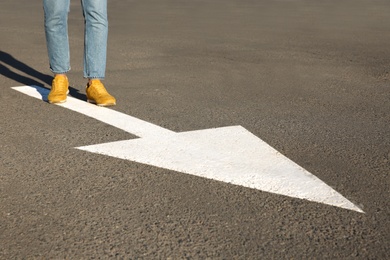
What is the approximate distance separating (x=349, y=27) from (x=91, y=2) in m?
6.15

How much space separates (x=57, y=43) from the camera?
17.0ft

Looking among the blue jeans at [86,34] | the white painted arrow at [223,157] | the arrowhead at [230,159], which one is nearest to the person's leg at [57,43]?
the blue jeans at [86,34]

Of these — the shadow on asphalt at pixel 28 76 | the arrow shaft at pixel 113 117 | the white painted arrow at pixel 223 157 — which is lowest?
the shadow on asphalt at pixel 28 76

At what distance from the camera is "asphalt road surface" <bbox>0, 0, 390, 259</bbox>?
2645mm

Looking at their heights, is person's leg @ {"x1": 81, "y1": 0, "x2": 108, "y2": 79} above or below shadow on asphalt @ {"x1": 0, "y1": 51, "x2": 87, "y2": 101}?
above

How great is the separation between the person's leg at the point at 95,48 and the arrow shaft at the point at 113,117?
8cm

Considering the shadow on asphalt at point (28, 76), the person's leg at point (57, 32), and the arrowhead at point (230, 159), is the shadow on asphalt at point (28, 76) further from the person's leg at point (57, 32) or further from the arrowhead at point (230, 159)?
the arrowhead at point (230, 159)

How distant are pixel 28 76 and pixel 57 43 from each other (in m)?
1.10

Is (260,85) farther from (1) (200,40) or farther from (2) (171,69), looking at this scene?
(1) (200,40)

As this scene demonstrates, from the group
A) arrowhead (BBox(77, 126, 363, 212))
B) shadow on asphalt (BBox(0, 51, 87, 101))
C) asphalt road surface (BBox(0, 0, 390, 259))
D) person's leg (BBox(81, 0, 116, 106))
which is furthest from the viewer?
shadow on asphalt (BBox(0, 51, 87, 101))

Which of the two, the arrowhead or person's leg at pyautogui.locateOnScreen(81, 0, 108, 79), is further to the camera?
person's leg at pyautogui.locateOnScreen(81, 0, 108, 79)

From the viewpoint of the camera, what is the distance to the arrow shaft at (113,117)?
14.0 feet

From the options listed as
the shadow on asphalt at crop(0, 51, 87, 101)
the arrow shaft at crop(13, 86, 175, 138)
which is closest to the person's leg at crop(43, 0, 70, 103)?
the arrow shaft at crop(13, 86, 175, 138)

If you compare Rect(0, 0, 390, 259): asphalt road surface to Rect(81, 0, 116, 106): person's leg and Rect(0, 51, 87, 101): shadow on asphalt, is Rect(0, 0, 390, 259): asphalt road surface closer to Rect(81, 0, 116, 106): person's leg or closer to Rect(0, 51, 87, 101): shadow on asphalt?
Rect(0, 51, 87, 101): shadow on asphalt
